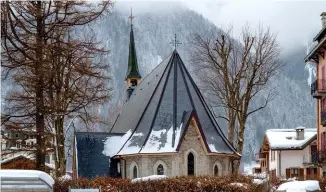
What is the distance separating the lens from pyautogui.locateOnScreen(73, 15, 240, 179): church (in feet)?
114

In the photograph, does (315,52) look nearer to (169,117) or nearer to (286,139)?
(169,117)

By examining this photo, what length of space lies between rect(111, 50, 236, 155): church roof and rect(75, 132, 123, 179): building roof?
4.52ft

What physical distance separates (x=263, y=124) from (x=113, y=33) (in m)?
68.3

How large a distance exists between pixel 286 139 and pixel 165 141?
88.7 feet

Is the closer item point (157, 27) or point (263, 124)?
point (263, 124)

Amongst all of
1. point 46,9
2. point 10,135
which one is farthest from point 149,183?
point 46,9

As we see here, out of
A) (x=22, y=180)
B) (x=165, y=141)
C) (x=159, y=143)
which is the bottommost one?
(x=22, y=180)

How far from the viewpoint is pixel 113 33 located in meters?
188

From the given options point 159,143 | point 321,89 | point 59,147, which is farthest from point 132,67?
point 59,147

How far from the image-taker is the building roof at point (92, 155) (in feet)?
119

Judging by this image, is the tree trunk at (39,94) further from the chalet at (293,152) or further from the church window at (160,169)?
the chalet at (293,152)

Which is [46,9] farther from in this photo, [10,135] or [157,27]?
[157,27]

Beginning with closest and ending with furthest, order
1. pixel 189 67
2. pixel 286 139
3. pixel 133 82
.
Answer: pixel 133 82
pixel 286 139
pixel 189 67

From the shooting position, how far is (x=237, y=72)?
40.4 meters
